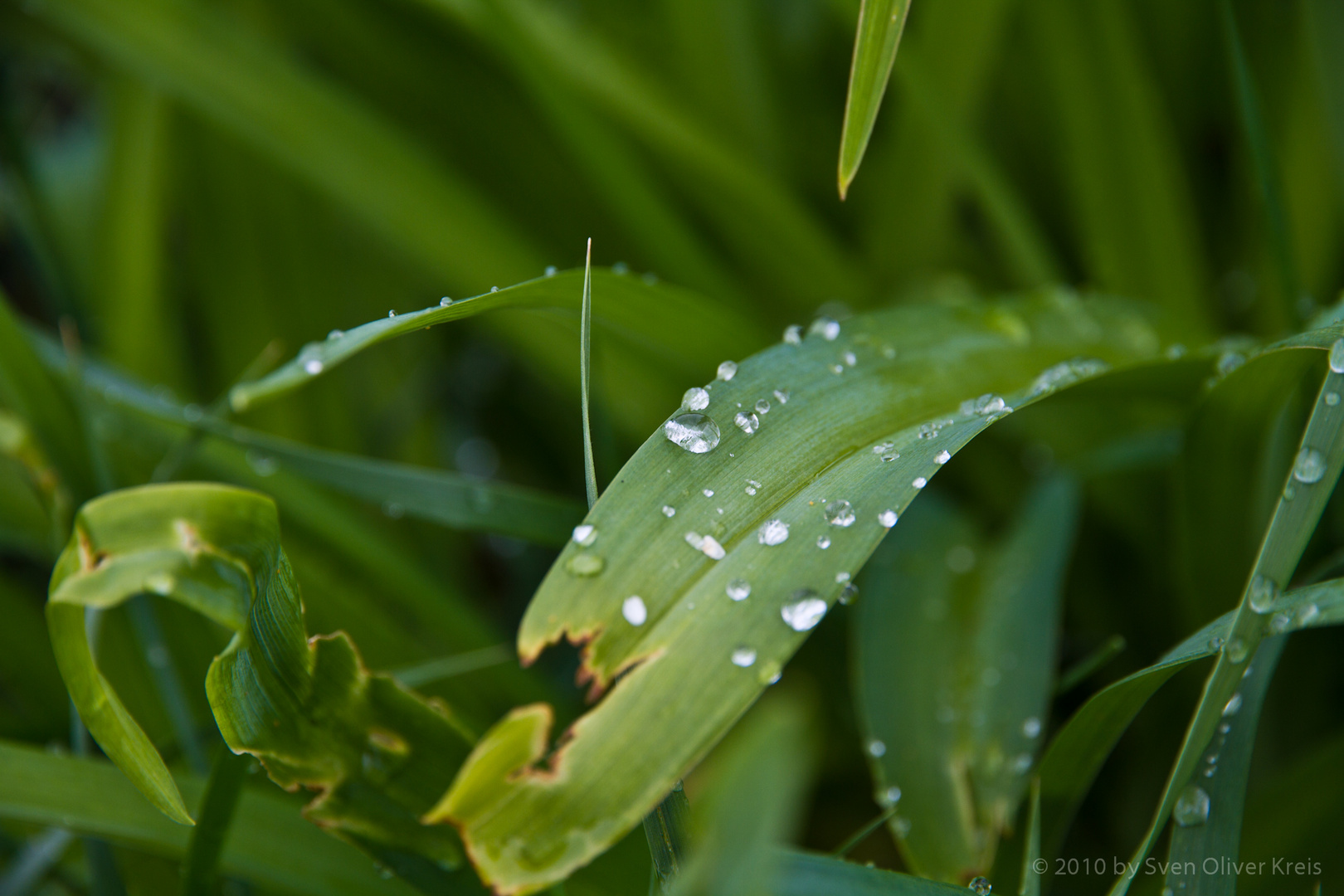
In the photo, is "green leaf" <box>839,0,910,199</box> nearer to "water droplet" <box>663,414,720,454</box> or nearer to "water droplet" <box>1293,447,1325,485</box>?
"water droplet" <box>663,414,720,454</box>

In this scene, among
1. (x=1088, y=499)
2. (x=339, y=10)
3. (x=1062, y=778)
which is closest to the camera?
(x=1062, y=778)

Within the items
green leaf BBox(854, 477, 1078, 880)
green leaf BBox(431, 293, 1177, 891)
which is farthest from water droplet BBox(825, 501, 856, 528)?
green leaf BBox(854, 477, 1078, 880)

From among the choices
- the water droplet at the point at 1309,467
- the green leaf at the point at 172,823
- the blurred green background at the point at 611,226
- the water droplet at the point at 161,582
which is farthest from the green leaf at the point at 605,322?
the water droplet at the point at 1309,467

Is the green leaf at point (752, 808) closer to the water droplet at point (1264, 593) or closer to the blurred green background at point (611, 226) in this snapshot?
the water droplet at point (1264, 593)

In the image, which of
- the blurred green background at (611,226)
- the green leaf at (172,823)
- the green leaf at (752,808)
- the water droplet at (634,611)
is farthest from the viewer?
the blurred green background at (611,226)

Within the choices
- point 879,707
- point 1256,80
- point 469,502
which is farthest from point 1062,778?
point 1256,80

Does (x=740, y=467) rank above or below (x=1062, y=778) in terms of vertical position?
above

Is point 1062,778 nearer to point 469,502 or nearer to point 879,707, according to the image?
point 879,707
